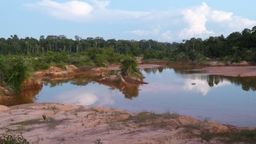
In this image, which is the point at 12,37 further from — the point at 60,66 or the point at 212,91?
the point at 212,91

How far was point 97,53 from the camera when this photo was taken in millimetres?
110500

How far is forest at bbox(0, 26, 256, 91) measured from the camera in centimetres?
5166

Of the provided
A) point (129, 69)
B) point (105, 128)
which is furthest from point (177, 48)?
point (105, 128)

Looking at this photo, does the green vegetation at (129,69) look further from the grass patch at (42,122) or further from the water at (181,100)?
the grass patch at (42,122)

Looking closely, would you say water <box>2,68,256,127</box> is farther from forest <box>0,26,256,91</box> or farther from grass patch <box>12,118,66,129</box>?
grass patch <box>12,118,66,129</box>

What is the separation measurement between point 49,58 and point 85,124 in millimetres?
69646

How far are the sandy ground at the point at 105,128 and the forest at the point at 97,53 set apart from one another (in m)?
24.5

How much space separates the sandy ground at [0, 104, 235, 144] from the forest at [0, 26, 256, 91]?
24.5 meters

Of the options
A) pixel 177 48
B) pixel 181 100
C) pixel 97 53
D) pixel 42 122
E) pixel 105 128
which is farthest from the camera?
pixel 177 48

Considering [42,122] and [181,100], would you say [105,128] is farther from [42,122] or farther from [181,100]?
[181,100]

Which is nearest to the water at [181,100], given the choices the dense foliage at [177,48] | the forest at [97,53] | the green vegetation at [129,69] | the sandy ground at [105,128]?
the forest at [97,53]

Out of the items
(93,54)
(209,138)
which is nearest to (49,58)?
(93,54)

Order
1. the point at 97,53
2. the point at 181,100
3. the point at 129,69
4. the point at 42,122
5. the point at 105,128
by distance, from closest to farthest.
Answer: the point at 105,128 < the point at 42,122 < the point at 181,100 < the point at 129,69 < the point at 97,53

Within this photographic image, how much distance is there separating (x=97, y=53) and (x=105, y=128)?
293 feet
